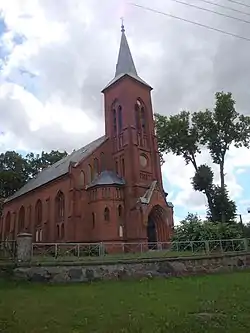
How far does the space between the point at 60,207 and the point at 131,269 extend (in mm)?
19808

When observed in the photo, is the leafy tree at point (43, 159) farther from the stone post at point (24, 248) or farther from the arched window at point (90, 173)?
the stone post at point (24, 248)

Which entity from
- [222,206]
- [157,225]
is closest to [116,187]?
[157,225]

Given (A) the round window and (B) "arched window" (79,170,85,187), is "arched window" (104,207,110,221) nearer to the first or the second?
(B) "arched window" (79,170,85,187)

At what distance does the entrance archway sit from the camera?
108 ft

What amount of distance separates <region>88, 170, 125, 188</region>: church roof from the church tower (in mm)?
602

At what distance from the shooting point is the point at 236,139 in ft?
114

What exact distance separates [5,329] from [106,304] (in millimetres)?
3165

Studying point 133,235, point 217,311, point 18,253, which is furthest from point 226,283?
point 133,235

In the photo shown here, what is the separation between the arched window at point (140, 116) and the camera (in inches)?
1419

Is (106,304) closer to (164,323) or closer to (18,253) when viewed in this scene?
(164,323)

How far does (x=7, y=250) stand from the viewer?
15.5 metres

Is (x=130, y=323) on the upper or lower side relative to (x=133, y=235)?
lower

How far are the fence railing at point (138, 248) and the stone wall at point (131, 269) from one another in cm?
83

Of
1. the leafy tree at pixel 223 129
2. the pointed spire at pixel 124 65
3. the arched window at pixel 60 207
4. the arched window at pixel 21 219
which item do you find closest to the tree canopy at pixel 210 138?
the leafy tree at pixel 223 129
